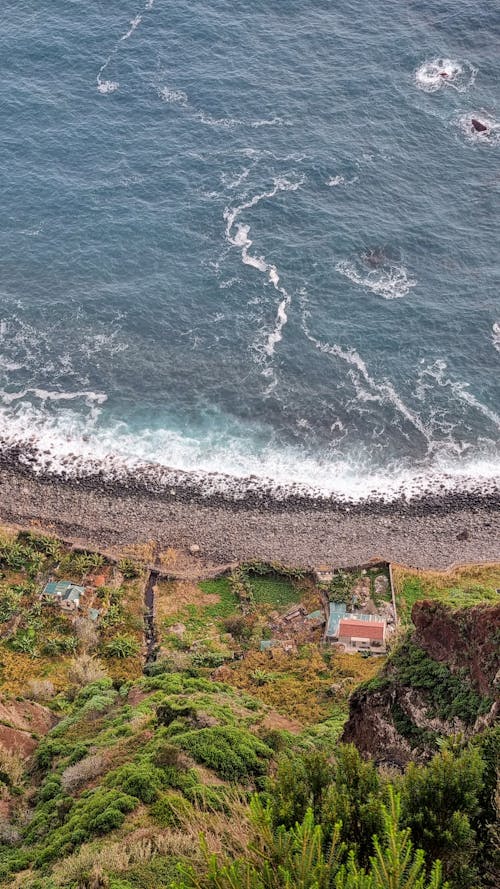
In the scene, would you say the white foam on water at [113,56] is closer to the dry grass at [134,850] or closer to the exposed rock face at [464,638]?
the exposed rock face at [464,638]

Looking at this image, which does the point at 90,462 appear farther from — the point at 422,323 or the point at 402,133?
the point at 402,133

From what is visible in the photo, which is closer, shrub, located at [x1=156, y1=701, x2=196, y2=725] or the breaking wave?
shrub, located at [x1=156, y1=701, x2=196, y2=725]

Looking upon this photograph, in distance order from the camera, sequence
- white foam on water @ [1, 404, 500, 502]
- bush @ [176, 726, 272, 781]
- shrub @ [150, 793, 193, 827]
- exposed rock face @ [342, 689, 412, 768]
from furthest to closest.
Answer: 1. white foam on water @ [1, 404, 500, 502]
2. bush @ [176, 726, 272, 781]
3. exposed rock face @ [342, 689, 412, 768]
4. shrub @ [150, 793, 193, 827]

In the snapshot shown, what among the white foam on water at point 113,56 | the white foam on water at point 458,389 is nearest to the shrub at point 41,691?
the white foam on water at point 458,389

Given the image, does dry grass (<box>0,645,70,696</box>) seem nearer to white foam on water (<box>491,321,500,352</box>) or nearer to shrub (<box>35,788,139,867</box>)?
shrub (<box>35,788,139,867</box>)

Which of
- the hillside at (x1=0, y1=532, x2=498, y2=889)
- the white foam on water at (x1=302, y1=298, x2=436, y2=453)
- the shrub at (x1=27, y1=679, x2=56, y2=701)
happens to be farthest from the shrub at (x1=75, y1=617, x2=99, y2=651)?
the white foam on water at (x1=302, y1=298, x2=436, y2=453)

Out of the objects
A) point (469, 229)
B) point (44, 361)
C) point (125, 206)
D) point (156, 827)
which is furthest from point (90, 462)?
point (469, 229)

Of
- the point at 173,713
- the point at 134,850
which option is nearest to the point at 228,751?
the point at 173,713
